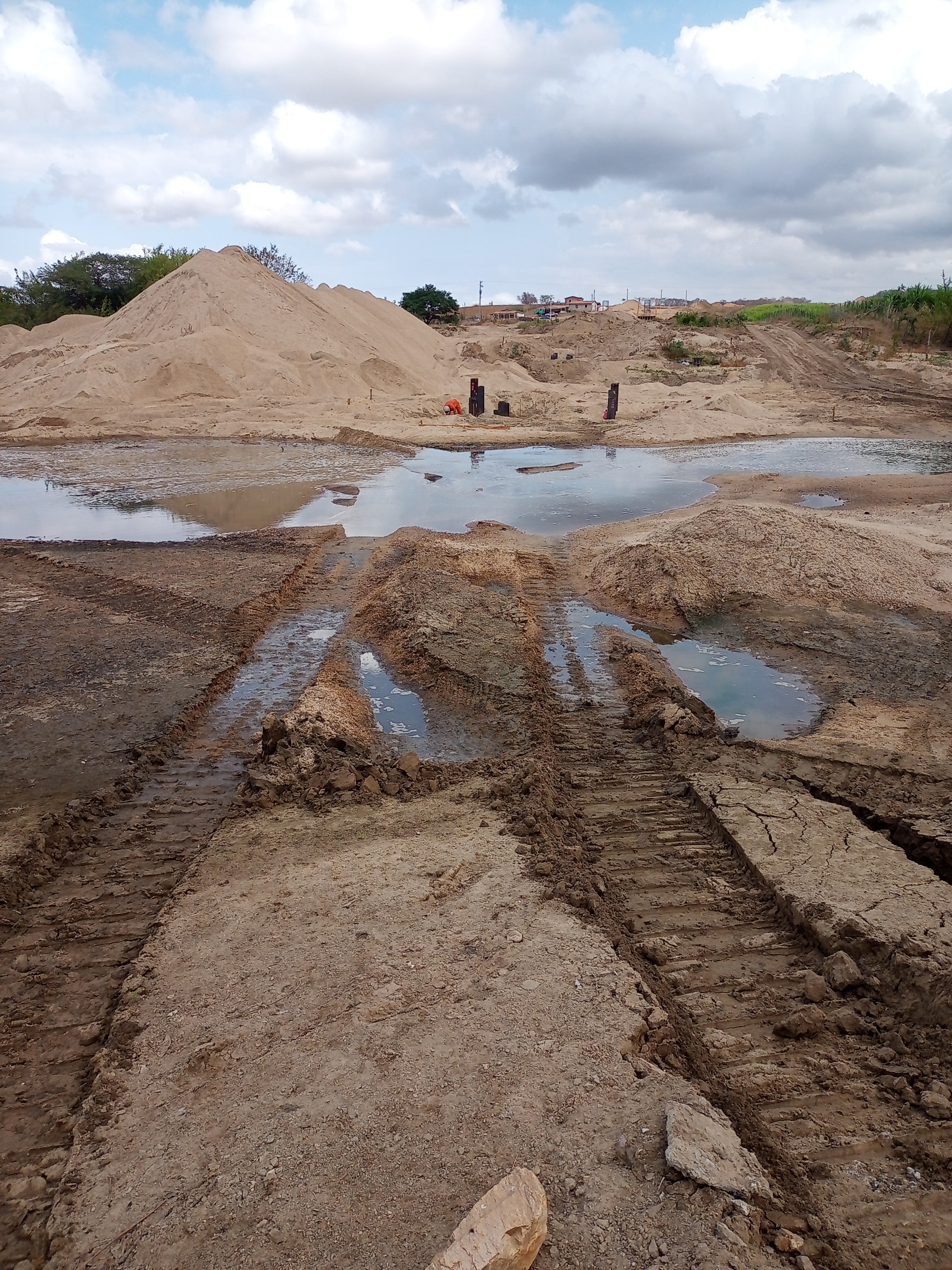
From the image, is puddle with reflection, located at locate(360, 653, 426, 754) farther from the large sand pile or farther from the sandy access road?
the large sand pile

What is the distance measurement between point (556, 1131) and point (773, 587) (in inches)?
316

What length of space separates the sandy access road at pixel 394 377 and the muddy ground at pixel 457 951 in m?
16.5

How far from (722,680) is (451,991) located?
5.16 meters

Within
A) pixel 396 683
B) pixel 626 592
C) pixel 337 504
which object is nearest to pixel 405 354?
pixel 337 504

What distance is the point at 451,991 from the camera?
11.9ft

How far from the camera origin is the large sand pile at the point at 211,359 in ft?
86.0

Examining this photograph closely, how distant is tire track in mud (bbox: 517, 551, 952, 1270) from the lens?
2732 mm

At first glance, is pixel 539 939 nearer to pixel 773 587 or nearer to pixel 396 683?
pixel 396 683

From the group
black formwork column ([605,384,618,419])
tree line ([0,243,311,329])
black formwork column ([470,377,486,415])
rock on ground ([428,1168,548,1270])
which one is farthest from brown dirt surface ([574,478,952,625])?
tree line ([0,243,311,329])

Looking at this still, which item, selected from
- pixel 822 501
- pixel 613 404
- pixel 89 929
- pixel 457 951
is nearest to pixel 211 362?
pixel 613 404

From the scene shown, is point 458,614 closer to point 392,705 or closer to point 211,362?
point 392,705

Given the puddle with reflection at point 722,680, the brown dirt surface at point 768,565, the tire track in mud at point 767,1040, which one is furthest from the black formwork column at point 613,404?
the tire track in mud at point 767,1040

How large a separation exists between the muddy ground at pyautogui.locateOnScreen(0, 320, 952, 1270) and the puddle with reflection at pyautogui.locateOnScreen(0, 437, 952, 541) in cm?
569

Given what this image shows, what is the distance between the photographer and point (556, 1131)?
289cm
